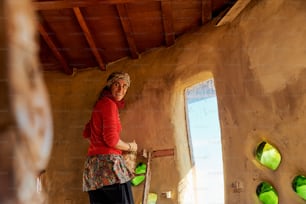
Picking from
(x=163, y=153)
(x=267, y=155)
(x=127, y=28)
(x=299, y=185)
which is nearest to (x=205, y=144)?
(x=163, y=153)

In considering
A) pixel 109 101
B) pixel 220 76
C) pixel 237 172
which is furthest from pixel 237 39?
pixel 109 101

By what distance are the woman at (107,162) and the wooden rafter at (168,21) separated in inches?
33.7

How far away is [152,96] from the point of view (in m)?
2.93

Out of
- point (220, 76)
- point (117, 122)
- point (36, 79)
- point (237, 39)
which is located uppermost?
point (237, 39)

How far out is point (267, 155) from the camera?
2203mm

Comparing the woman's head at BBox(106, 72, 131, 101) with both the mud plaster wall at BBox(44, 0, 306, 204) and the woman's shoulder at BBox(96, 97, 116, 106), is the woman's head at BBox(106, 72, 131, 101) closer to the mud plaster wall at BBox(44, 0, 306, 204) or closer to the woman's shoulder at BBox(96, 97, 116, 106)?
the woman's shoulder at BBox(96, 97, 116, 106)

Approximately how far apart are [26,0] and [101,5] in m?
2.14

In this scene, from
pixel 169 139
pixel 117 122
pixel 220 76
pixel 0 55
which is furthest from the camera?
pixel 169 139

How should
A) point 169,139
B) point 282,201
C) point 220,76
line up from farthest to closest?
point 169,139 < point 220,76 < point 282,201

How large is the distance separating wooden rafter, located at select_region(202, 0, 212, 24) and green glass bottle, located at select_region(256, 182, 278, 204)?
48.7 inches

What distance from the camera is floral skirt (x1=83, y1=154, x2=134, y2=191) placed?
1.80 metres

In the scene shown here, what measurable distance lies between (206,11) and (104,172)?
1407 millimetres

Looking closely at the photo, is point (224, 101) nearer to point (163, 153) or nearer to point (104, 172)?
point (163, 153)

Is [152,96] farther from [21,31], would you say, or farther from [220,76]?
[21,31]
